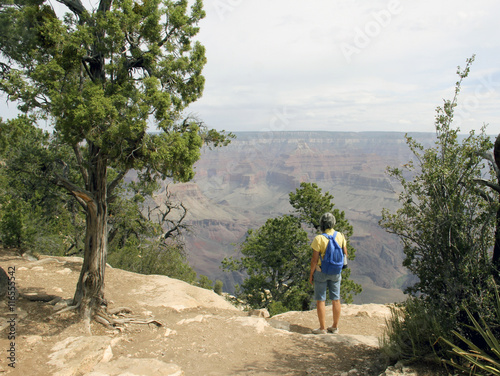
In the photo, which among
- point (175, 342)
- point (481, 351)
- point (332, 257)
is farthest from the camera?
point (332, 257)

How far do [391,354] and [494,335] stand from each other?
1280 mm

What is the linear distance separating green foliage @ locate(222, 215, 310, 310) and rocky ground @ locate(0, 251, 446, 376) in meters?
10.4

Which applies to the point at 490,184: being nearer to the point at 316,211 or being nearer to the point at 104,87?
the point at 104,87

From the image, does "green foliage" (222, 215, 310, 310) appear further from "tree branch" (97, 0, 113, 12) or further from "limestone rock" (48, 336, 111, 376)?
"tree branch" (97, 0, 113, 12)

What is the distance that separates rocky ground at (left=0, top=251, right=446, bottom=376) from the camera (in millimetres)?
5109

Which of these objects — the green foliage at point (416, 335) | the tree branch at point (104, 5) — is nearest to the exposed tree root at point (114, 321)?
the green foliage at point (416, 335)

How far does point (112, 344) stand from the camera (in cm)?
616

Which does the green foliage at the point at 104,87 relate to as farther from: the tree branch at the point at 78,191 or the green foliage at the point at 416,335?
the green foliage at the point at 416,335

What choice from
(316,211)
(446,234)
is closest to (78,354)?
(446,234)

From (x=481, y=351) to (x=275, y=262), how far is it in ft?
54.1

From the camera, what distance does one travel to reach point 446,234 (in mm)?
4859

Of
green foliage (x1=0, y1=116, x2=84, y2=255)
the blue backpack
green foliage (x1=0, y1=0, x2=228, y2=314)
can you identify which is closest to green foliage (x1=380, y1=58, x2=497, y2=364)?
the blue backpack

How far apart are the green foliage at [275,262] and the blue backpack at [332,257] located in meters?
12.7

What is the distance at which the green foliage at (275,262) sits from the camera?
1970 cm
